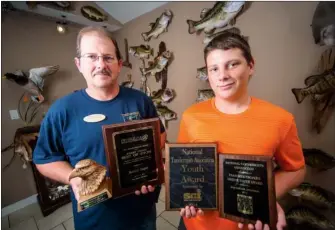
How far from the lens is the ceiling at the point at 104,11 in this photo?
187 cm

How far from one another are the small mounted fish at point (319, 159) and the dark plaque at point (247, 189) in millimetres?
906

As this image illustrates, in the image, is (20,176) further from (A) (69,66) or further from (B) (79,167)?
(B) (79,167)

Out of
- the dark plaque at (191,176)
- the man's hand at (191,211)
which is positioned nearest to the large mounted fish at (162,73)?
the dark plaque at (191,176)

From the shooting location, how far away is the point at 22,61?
1956mm

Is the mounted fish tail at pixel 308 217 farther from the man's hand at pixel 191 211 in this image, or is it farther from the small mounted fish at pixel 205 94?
the small mounted fish at pixel 205 94

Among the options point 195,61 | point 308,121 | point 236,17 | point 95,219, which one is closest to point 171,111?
point 195,61

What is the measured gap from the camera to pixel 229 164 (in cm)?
64

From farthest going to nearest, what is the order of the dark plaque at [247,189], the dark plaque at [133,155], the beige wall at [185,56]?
the beige wall at [185,56]
the dark plaque at [133,155]
the dark plaque at [247,189]

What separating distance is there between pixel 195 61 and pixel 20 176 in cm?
255

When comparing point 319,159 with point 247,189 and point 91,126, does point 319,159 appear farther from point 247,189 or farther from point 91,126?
point 91,126

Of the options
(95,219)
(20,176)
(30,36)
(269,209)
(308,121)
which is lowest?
(20,176)

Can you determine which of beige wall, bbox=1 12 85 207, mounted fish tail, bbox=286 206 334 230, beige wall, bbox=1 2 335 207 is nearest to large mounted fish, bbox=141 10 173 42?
beige wall, bbox=1 2 335 207

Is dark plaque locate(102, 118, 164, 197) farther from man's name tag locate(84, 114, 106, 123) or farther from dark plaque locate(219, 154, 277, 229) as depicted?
dark plaque locate(219, 154, 277, 229)

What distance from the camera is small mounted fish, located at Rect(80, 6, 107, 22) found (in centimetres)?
211
